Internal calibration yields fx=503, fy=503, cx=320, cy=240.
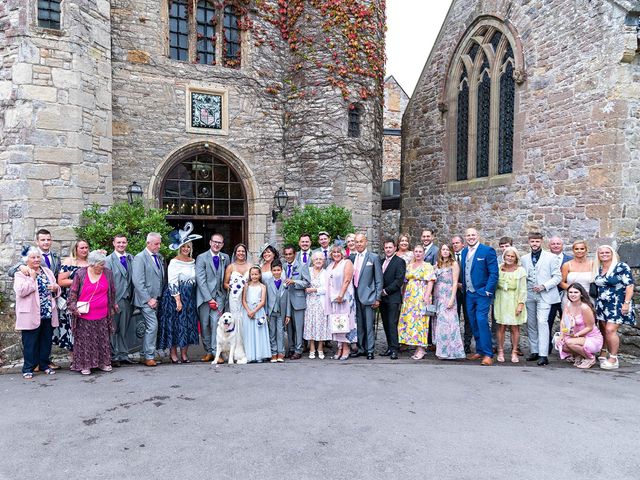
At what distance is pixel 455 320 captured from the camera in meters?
6.89

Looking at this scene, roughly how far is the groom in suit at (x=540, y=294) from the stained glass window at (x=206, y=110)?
7.30 metres

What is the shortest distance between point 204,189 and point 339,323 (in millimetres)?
5813

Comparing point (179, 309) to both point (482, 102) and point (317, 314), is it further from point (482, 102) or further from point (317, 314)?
point (482, 102)

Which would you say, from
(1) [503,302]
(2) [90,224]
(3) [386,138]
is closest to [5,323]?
(2) [90,224]

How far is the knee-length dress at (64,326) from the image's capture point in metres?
6.39

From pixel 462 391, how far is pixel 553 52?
7.61m

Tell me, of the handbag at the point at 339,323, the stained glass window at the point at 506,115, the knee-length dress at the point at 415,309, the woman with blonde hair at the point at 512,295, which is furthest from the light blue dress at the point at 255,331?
the stained glass window at the point at 506,115

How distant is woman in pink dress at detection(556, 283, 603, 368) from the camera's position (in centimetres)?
643

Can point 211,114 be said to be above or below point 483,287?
above

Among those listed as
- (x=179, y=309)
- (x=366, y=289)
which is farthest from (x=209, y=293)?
(x=366, y=289)

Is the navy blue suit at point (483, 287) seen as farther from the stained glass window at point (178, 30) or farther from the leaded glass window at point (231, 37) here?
the stained glass window at point (178, 30)

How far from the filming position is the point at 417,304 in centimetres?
708

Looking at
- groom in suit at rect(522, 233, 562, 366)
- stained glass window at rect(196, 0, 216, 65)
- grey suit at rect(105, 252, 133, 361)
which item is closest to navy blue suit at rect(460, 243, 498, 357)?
groom in suit at rect(522, 233, 562, 366)

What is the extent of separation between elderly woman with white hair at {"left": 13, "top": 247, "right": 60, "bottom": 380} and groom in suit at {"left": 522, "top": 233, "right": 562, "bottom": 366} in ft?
20.2
